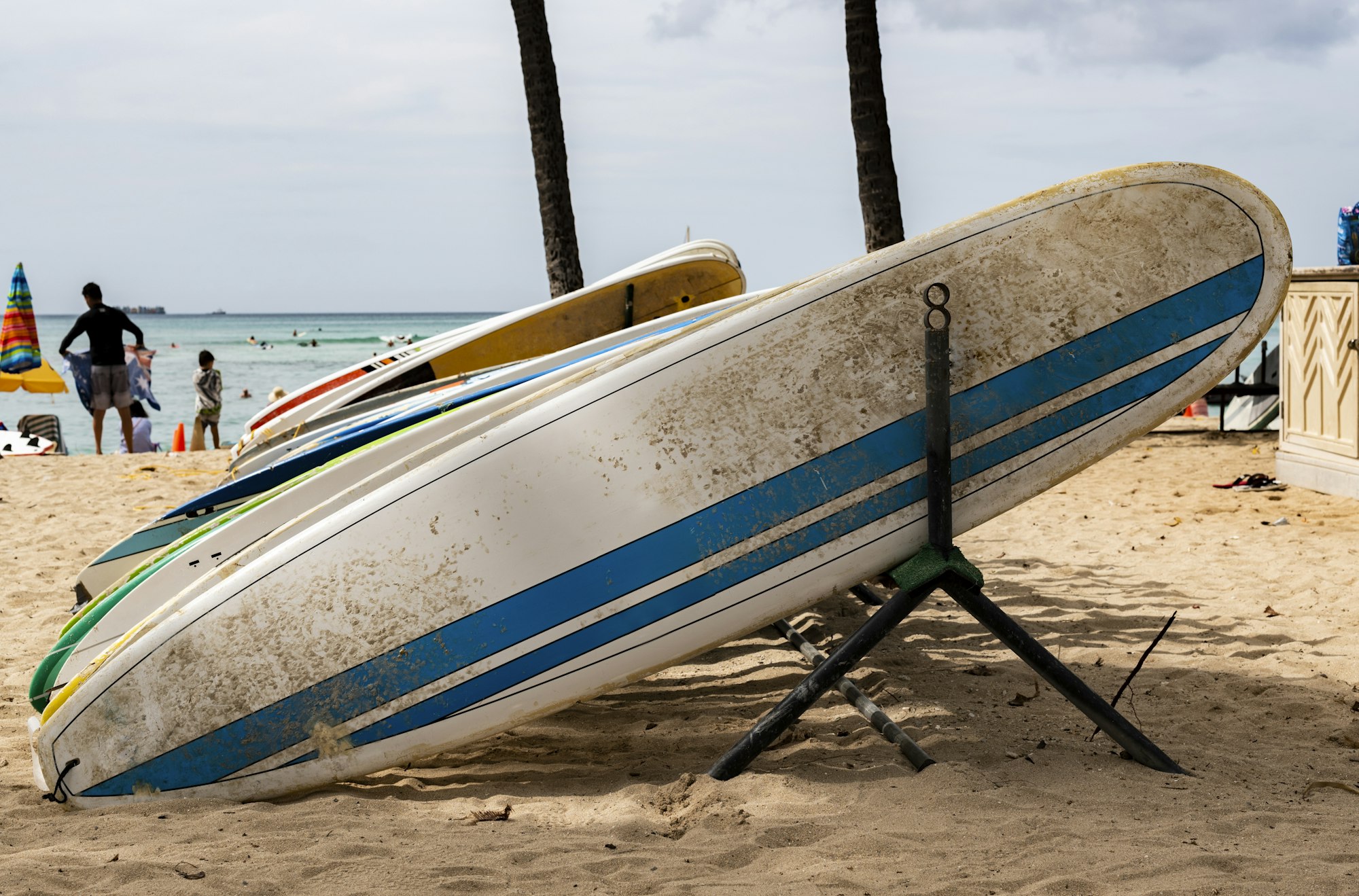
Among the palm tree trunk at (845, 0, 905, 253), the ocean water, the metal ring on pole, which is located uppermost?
the palm tree trunk at (845, 0, 905, 253)

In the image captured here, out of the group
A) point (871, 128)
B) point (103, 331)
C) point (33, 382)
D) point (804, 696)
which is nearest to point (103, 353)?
point (103, 331)

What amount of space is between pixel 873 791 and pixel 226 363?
45166mm

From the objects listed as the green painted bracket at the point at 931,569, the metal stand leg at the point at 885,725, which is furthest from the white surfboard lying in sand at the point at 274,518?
the metal stand leg at the point at 885,725

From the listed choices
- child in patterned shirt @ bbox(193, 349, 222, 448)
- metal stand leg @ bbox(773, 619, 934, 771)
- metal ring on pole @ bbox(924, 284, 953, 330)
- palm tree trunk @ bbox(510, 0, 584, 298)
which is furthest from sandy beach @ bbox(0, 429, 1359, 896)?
child in patterned shirt @ bbox(193, 349, 222, 448)

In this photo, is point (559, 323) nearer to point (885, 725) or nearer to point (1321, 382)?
point (885, 725)

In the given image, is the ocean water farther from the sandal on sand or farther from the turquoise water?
the sandal on sand

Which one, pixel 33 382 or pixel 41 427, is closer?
pixel 33 382

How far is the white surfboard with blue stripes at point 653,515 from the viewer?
260 cm

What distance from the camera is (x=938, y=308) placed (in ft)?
8.25

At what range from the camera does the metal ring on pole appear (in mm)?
2518

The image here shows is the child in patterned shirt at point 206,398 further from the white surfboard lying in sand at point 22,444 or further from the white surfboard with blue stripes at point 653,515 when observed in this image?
the white surfboard with blue stripes at point 653,515

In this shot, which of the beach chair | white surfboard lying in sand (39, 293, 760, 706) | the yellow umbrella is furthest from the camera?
the beach chair

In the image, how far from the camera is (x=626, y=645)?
2637 millimetres

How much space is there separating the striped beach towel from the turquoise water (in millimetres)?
3896
